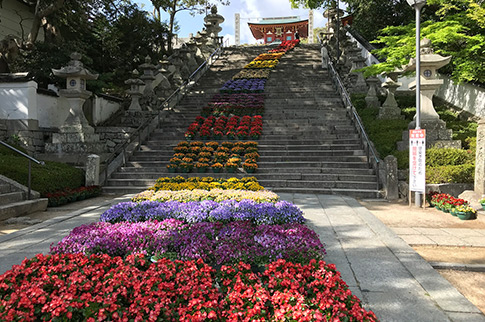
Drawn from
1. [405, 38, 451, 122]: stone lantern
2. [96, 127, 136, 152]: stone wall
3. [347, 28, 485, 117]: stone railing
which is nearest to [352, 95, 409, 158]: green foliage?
[405, 38, 451, 122]: stone lantern

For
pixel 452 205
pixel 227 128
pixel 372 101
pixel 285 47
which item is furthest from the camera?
pixel 285 47

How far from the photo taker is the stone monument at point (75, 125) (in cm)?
1184

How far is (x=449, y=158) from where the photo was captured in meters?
9.61

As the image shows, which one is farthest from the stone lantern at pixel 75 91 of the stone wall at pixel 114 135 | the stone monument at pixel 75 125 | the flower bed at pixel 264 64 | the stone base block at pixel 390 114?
the flower bed at pixel 264 64

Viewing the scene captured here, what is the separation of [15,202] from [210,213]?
5.61m

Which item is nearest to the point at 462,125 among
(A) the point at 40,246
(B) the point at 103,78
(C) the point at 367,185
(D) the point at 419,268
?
(C) the point at 367,185

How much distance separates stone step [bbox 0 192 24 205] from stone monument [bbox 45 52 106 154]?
13.4 ft

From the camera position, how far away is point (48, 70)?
14.2 meters

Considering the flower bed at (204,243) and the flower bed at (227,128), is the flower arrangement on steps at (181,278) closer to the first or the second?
the flower bed at (204,243)

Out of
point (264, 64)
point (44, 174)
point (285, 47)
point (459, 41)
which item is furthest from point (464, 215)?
point (285, 47)

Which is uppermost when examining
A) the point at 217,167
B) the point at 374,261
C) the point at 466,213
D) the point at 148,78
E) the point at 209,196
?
the point at 148,78

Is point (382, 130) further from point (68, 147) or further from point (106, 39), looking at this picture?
point (106, 39)

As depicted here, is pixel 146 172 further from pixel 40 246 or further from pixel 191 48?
pixel 191 48

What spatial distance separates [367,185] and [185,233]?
24.3 feet
